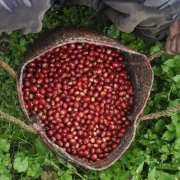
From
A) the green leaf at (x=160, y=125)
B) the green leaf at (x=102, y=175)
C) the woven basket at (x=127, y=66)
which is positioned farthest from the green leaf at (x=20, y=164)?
the green leaf at (x=160, y=125)

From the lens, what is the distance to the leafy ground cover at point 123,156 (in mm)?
2688

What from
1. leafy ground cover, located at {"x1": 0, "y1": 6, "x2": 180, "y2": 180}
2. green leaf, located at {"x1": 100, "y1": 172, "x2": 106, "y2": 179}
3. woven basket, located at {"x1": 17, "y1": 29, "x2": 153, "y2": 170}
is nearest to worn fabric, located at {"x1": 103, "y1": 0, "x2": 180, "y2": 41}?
woven basket, located at {"x1": 17, "y1": 29, "x2": 153, "y2": 170}

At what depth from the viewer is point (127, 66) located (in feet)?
9.57

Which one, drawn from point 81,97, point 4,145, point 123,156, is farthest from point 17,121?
point 123,156

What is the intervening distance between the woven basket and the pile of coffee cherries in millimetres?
53

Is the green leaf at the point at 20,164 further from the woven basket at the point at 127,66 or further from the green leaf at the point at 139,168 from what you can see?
the green leaf at the point at 139,168

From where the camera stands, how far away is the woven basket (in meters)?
2.53

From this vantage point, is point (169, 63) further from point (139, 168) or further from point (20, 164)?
point (20, 164)

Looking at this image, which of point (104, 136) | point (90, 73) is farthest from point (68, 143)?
point (90, 73)

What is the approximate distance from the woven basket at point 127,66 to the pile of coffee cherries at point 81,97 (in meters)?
0.05

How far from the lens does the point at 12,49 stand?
2.87 meters

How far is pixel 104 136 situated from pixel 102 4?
688 mm

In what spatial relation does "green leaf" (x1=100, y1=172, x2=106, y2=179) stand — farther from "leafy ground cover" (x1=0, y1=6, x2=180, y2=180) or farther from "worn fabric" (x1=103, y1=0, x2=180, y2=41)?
"worn fabric" (x1=103, y1=0, x2=180, y2=41)

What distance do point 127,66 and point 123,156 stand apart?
0.48m
